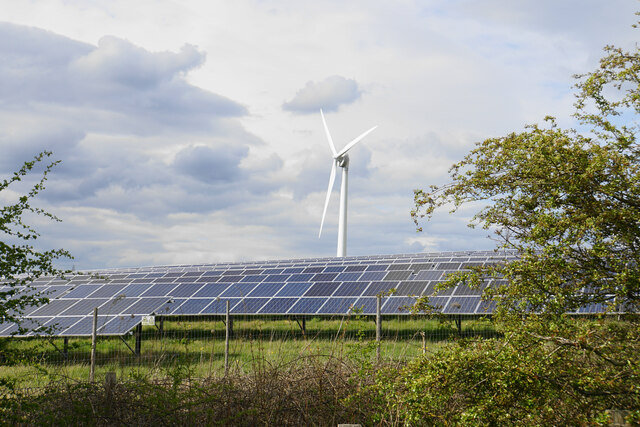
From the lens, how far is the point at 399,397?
7770 millimetres

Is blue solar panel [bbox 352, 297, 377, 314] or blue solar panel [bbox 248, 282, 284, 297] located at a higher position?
blue solar panel [bbox 248, 282, 284, 297]

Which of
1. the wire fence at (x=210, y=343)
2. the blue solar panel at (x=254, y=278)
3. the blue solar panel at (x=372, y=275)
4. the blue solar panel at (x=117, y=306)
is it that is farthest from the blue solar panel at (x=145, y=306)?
the blue solar panel at (x=372, y=275)

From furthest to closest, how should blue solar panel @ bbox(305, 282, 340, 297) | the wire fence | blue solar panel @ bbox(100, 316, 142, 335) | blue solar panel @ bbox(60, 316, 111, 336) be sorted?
blue solar panel @ bbox(305, 282, 340, 297), blue solar panel @ bbox(60, 316, 111, 336), blue solar panel @ bbox(100, 316, 142, 335), the wire fence

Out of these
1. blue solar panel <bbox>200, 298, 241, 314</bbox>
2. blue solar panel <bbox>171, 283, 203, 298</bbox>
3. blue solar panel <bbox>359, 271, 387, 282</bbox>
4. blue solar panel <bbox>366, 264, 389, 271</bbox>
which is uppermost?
blue solar panel <bbox>366, 264, 389, 271</bbox>

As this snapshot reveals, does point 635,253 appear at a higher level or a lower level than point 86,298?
higher

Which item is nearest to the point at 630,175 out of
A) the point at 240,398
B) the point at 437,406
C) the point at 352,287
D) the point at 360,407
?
the point at 437,406

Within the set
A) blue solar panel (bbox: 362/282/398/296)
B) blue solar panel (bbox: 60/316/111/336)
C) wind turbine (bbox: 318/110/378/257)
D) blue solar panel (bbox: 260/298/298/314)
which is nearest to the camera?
blue solar panel (bbox: 60/316/111/336)

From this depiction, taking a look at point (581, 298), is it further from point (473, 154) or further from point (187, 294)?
point (187, 294)

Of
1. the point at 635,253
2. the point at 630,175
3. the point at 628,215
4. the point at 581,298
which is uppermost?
the point at 630,175

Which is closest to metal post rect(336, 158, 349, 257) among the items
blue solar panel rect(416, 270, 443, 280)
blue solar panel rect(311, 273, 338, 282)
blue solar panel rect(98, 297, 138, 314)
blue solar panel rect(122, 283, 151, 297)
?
blue solar panel rect(311, 273, 338, 282)

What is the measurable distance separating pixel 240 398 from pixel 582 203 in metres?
5.94

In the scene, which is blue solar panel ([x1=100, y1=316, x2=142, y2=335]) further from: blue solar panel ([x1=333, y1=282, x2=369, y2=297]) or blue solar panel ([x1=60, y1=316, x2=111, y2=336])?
blue solar panel ([x1=333, y1=282, x2=369, y2=297])

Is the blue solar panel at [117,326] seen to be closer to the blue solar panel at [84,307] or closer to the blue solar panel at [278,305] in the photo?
the blue solar panel at [84,307]

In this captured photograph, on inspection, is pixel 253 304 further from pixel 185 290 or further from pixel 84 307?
pixel 84 307
